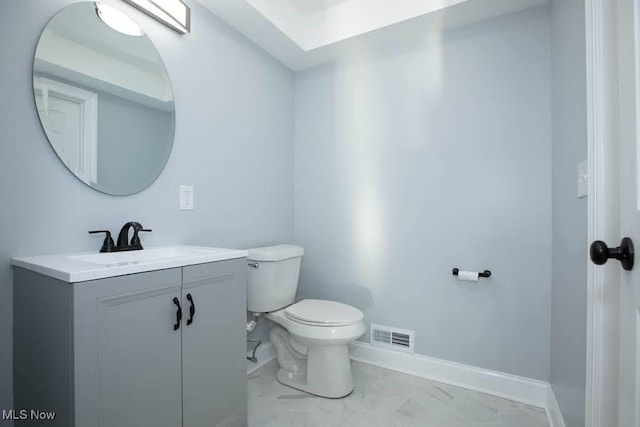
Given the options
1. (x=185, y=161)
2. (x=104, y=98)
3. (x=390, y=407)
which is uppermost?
(x=104, y=98)

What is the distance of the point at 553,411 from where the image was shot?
1397 mm

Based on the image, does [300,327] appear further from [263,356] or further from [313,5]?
[313,5]

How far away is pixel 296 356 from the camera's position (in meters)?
1.82

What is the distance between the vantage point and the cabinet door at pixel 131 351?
0.81 m

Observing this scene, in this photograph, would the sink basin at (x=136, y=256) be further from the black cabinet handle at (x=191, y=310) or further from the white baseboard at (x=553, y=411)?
the white baseboard at (x=553, y=411)

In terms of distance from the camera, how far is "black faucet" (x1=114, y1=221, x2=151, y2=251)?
124cm

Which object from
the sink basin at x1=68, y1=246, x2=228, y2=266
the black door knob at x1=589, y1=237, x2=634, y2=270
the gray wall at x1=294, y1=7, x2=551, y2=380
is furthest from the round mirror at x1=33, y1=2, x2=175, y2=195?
the black door knob at x1=589, y1=237, x2=634, y2=270

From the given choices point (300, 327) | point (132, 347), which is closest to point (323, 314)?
point (300, 327)

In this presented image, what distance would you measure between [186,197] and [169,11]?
35.7 inches

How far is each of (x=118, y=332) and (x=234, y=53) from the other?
5.44 ft

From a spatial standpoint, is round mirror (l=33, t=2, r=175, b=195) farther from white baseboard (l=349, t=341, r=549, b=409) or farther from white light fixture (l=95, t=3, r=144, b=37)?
white baseboard (l=349, t=341, r=549, b=409)

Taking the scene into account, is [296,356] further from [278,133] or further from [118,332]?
[278,133]

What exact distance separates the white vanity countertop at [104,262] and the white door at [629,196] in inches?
48.2

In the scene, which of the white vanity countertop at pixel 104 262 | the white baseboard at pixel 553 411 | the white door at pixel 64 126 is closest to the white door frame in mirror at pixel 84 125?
the white door at pixel 64 126
